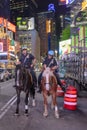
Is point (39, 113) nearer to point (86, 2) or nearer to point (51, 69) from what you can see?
point (51, 69)

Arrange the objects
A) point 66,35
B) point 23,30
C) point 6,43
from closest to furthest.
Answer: point 66,35
point 6,43
point 23,30

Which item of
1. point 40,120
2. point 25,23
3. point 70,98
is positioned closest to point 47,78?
point 40,120

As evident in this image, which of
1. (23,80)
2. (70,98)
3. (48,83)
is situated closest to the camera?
(48,83)

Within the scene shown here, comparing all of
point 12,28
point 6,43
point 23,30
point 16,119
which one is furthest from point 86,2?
point 23,30

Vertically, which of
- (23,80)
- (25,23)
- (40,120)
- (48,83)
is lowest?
(40,120)

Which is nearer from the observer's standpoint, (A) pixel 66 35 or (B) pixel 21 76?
(B) pixel 21 76

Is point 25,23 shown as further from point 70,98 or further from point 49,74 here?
point 49,74

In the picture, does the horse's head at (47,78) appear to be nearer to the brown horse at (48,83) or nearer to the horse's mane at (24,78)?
the brown horse at (48,83)

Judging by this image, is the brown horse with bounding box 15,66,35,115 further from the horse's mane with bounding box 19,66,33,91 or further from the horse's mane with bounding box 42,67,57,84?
the horse's mane with bounding box 42,67,57,84

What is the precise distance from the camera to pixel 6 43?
78250 millimetres

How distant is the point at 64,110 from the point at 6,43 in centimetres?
6405

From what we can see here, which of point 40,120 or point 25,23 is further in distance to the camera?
point 25,23

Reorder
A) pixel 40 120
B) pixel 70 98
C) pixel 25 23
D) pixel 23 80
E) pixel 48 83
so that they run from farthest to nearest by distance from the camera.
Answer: pixel 25 23 < pixel 70 98 < pixel 23 80 < pixel 48 83 < pixel 40 120

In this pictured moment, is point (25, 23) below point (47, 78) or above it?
above
